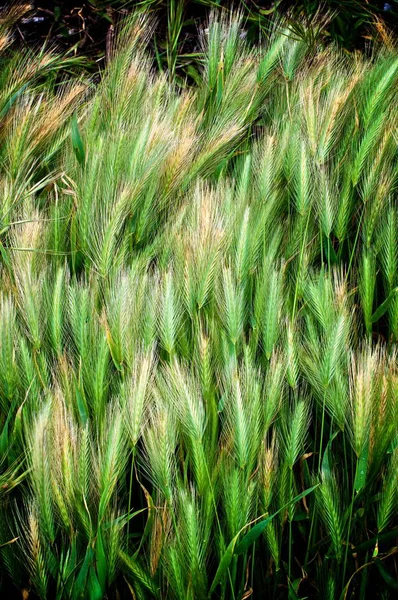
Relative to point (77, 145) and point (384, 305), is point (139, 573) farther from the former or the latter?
point (77, 145)

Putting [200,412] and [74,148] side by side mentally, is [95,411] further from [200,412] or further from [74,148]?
[74,148]

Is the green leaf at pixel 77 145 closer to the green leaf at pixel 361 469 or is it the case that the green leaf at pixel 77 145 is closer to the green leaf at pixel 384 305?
the green leaf at pixel 384 305

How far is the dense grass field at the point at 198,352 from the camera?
87 cm

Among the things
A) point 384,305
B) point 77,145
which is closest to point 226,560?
point 384,305

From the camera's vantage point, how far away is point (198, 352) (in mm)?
969

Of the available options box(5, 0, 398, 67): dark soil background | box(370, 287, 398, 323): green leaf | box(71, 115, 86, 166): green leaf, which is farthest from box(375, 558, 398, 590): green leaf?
box(5, 0, 398, 67): dark soil background

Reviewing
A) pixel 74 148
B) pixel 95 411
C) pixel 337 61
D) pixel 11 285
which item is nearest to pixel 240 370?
pixel 95 411

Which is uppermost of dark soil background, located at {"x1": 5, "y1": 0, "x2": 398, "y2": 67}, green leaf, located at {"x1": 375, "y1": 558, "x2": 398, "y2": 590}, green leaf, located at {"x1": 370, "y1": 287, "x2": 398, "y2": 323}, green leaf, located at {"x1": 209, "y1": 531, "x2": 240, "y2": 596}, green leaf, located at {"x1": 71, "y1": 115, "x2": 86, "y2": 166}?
dark soil background, located at {"x1": 5, "y1": 0, "x2": 398, "y2": 67}

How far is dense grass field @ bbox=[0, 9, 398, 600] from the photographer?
0.87m

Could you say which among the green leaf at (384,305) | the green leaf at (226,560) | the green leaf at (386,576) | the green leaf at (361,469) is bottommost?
the green leaf at (386,576)

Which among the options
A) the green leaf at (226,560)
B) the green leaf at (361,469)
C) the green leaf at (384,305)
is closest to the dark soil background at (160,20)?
the green leaf at (384,305)

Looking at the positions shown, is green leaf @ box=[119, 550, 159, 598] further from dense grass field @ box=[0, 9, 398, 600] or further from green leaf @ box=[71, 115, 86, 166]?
green leaf @ box=[71, 115, 86, 166]

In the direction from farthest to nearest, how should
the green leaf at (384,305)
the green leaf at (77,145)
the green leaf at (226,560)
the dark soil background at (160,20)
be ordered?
the dark soil background at (160,20), the green leaf at (77,145), the green leaf at (384,305), the green leaf at (226,560)

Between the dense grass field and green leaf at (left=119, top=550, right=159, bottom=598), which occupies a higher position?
the dense grass field
